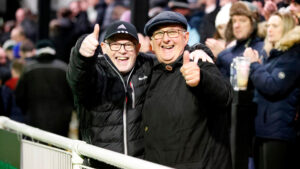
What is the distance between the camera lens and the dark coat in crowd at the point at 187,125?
3059mm

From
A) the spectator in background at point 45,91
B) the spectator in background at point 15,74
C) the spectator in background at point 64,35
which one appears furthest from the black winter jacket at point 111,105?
the spectator in background at point 64,35

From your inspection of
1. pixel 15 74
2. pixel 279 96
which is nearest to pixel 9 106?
pixel 15 74

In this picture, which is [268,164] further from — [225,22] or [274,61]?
[225,22]

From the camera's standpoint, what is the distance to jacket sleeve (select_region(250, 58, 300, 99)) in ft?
15.8

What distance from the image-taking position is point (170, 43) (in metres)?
3.24

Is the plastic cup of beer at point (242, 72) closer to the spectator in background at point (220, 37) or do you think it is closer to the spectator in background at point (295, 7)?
the spectator in background at point (220, 37)

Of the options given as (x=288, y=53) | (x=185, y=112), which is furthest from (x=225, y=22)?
(x=185, y=112)

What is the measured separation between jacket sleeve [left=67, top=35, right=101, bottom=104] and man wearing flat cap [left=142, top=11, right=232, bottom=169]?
1.29 ft

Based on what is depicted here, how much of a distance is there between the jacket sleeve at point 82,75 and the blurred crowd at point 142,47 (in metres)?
2.03

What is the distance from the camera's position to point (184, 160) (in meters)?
3.06

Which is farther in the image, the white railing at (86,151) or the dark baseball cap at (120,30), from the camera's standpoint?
the dark baseball cap at (120,30)

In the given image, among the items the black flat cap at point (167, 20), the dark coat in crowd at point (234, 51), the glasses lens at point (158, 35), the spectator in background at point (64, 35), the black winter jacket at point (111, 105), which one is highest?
the spectator in background at point (64, 35)

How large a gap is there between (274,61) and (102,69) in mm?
2082

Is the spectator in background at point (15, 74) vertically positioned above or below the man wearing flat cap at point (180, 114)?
above
